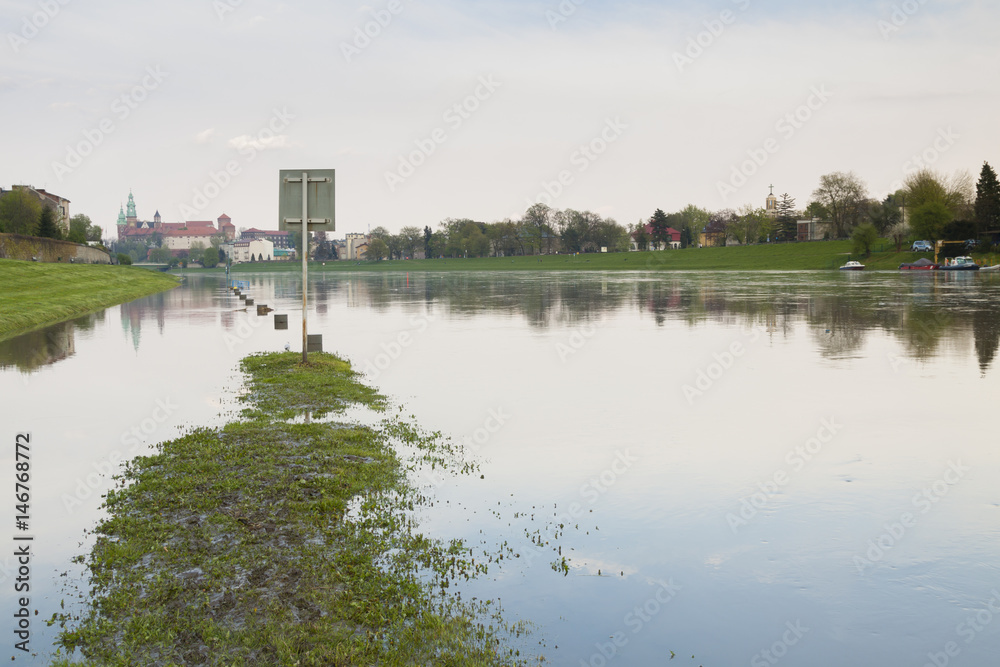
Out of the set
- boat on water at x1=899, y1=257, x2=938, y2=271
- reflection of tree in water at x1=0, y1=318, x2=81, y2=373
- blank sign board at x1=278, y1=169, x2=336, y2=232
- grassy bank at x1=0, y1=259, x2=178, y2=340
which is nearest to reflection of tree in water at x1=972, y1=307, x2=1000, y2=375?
blank sign board at x1=278, y1=169, x2=336, y2=232

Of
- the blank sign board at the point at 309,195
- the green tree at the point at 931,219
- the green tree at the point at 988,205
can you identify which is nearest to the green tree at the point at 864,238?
the green tree at the point at 931,219

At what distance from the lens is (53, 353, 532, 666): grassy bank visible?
505cm

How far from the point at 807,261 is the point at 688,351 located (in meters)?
99.4

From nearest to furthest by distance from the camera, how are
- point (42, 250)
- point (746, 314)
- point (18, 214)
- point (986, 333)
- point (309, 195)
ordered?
point (309, 195), point (986, 333), point (746, 314), point (42, 250), point (18, 214)

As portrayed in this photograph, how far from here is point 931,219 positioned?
9531 centimetres

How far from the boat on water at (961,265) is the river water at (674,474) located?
2705 inches

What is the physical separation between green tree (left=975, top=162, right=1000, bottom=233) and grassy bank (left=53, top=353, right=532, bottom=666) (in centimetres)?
10134

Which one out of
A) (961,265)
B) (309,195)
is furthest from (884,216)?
(309,195)

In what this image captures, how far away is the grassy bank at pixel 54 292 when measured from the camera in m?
29.3

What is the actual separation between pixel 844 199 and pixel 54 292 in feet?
414

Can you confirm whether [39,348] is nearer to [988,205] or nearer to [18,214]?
[18,214]

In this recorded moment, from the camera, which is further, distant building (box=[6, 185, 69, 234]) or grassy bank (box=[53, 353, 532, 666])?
distant building (box=[6, 185, 69, 234])

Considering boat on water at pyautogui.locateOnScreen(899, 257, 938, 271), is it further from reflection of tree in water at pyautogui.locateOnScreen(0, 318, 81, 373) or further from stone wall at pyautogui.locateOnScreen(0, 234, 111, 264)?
stone wall at pyautogui.locateOnScreen(0, 234, 111, 264)

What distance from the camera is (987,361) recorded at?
17.4 m
